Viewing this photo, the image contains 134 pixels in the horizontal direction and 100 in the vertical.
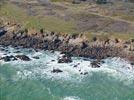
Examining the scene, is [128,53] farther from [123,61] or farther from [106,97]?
[106,97]

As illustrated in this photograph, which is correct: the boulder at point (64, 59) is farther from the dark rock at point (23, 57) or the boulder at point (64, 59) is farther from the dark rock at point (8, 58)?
the dark rock at point (8, 58)

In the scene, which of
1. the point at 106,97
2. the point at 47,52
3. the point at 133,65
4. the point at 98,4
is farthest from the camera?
the point at 98,4

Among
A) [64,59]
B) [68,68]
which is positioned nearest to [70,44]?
[64,59]

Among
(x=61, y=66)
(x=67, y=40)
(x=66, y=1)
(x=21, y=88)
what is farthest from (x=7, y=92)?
(x=66, y=1)

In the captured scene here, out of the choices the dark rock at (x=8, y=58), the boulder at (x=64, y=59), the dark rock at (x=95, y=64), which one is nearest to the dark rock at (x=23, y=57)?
the dark rock at (x=8, y=58)

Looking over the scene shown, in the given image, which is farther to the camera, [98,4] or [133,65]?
[98,4]

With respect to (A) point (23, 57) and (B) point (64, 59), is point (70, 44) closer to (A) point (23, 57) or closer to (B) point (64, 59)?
(B) point (64, 59)

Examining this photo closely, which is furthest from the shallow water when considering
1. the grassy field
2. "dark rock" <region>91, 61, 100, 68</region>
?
the grassy field
